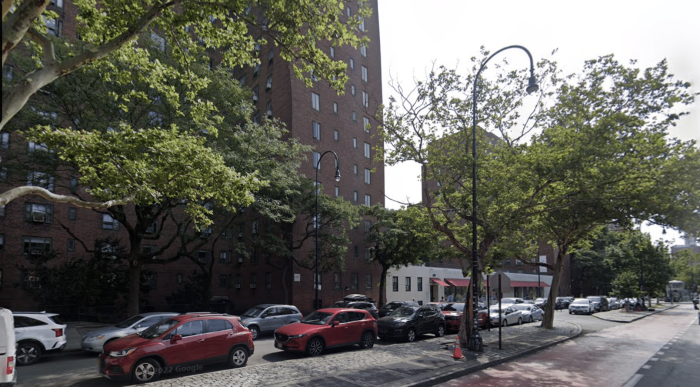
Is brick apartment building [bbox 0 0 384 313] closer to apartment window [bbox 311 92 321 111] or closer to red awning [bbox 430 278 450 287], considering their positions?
apartment window [bbox 311 92 321 111]

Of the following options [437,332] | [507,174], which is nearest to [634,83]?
[507,174]

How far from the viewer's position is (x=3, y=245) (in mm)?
27797

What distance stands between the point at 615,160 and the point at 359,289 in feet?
85.6

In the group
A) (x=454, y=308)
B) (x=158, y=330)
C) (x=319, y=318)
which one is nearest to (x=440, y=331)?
(x=454, y=308)

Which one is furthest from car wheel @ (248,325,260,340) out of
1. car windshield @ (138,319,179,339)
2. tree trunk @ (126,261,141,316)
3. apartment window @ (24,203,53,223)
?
apartment window @ (24,203,53,223)

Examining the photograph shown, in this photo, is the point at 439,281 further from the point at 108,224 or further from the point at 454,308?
the point at 108,224

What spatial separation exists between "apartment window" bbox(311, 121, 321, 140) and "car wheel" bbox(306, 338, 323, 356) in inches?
946

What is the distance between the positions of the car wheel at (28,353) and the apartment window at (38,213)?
Result: 2057 cm

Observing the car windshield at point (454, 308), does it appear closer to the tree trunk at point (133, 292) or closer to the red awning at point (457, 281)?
the tree trunk at point (133, 292)

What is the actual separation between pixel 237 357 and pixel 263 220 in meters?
23.0

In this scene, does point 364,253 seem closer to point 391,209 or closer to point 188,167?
point 391,209

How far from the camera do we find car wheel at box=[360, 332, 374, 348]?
15039 millimetres

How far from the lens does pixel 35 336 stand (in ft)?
41.7

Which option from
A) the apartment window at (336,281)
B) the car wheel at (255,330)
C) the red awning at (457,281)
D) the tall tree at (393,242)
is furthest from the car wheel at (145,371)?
the red awning at (457,281)
